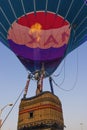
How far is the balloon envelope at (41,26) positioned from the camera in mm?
28156

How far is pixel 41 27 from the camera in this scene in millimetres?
28609

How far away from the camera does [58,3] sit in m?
27.9

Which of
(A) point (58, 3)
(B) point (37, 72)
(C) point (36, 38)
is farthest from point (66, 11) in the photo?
(B) point (37, 72)

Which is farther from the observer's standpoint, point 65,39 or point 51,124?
point 65,39

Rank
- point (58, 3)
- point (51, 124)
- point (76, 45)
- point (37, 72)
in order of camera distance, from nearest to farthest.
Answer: point (51, 124) → point (58, 3) → point (37, 72) → point (76, 45)

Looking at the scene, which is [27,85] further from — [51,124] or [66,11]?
[66,11]

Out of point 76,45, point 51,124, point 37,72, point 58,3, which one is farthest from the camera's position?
point 76,45

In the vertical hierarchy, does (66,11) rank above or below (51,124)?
above

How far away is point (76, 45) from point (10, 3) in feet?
27.3

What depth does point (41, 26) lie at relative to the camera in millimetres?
28609

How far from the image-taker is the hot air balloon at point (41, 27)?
1109 inches

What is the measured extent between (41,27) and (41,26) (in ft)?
0.30

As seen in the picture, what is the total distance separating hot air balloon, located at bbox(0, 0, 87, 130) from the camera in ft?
92.4

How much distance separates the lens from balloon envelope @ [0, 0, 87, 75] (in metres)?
28.2
